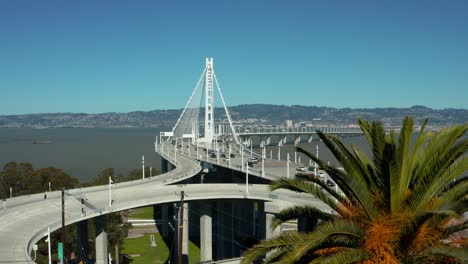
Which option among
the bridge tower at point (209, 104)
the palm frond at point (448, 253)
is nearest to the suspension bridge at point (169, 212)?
the palm frond at point (448, 253)

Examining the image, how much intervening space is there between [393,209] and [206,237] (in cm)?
2569

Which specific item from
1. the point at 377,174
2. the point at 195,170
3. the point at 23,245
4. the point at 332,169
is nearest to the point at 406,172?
the point at 377,174

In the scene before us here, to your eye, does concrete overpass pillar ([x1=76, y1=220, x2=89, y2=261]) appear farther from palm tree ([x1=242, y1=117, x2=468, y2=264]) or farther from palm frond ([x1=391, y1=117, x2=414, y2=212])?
palm frond ([x1=391, y1=117, x2=414, y2=212])

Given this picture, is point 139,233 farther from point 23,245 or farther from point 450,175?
point 450,175

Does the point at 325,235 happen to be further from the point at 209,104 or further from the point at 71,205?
the point at 209,104

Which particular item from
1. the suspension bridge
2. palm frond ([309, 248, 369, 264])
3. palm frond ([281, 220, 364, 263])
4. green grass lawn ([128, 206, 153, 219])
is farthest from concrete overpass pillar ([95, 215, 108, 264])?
green grass lawn ([128, 206, 153, 219])

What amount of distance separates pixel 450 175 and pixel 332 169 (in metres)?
1.99

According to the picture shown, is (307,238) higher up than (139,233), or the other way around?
(307,238)

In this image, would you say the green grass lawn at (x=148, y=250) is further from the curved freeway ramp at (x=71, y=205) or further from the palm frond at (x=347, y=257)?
the palm frond at (x=347, y=257)

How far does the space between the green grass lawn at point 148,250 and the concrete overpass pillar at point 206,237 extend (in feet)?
8.82

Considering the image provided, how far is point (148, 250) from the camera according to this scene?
38250mm

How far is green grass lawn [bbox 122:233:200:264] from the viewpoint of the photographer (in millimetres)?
35541

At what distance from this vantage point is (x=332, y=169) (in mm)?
9281

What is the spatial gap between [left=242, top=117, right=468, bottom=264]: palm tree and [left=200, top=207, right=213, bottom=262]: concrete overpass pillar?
24375mm
